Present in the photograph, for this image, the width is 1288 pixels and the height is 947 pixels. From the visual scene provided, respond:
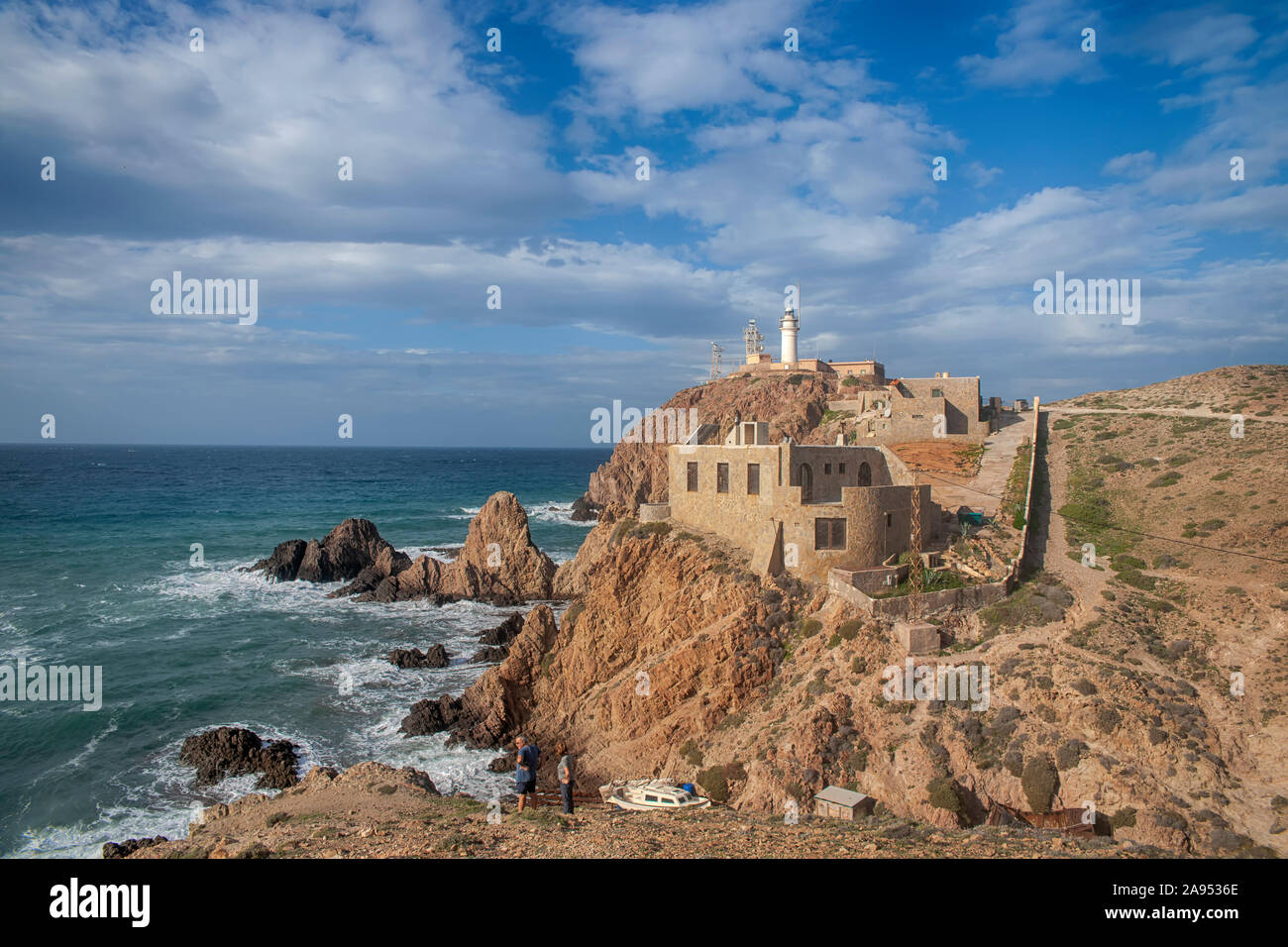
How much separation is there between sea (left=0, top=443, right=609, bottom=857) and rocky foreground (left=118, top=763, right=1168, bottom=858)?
21.2 ft

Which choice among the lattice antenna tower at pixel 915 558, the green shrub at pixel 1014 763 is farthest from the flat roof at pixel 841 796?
the lattice antenna tower at pixel 915 558

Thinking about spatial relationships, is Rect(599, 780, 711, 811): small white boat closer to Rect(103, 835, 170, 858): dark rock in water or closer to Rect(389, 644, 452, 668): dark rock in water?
Rect(103, 835, 170, 858): dark rock in water

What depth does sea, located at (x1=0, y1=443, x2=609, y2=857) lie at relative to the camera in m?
22.8

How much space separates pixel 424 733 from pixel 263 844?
1430 cm

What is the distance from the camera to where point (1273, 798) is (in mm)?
16422

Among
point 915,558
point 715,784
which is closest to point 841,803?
point 715,784

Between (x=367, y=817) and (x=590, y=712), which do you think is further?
(x=590, y=712)

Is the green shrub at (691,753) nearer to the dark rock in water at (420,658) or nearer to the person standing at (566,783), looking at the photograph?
the person standing at (566,783)

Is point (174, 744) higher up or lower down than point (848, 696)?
lower down
